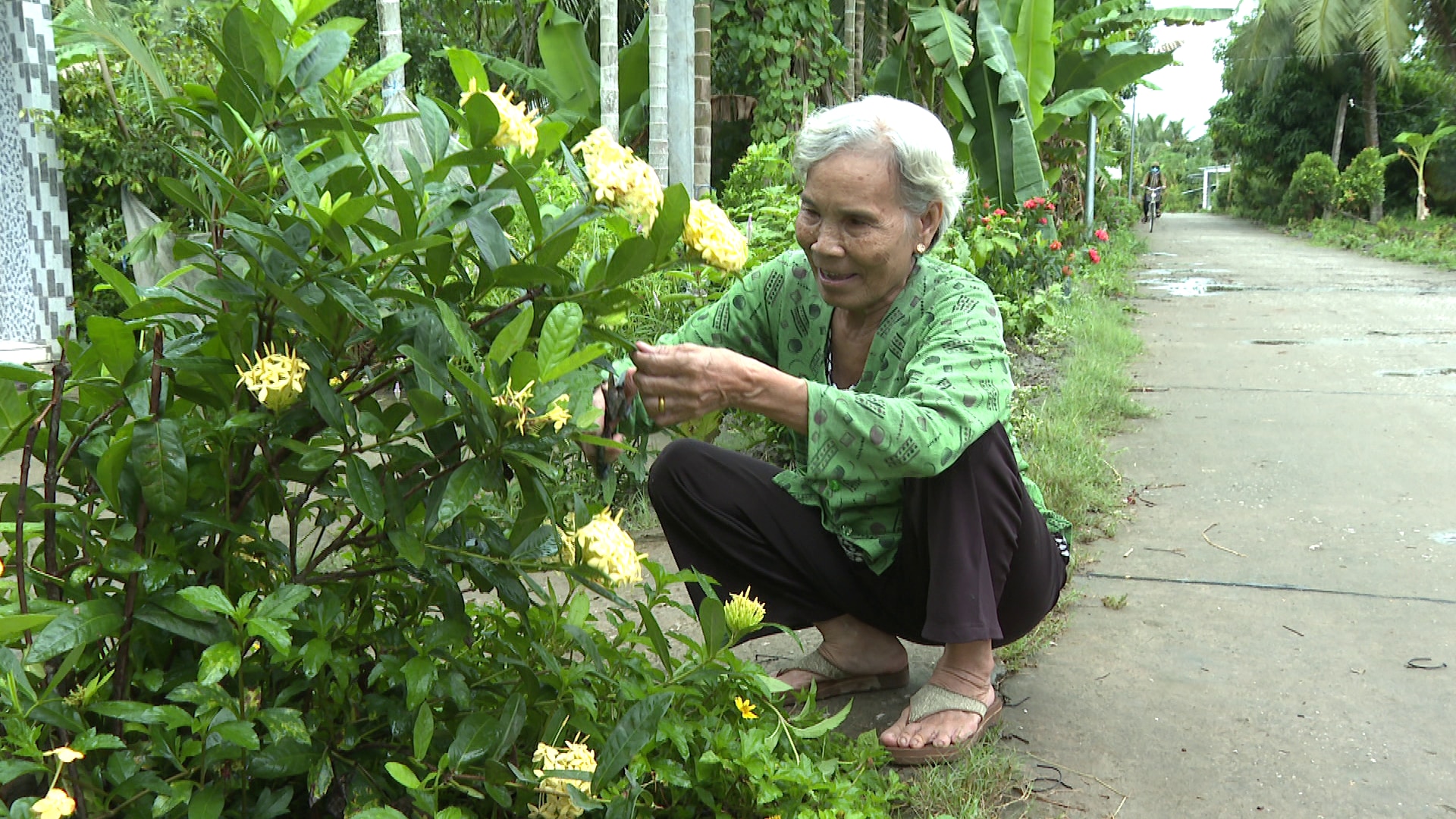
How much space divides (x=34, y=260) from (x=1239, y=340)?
7970mm

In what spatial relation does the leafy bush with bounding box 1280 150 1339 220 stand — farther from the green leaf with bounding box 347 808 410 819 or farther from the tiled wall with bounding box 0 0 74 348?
the green leaf with bounding box 347 808 410 819

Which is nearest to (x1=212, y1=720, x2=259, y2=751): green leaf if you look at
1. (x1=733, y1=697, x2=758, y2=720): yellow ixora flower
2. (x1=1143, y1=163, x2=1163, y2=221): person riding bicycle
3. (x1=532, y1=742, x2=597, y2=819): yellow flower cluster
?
(x1=532, y1=742, x2=597, y2=819): yellow flower cluster

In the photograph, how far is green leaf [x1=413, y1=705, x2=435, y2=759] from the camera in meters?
1.66

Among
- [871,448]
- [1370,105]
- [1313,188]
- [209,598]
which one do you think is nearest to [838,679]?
[871,448]

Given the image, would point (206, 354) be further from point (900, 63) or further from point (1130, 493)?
point (900, 63)

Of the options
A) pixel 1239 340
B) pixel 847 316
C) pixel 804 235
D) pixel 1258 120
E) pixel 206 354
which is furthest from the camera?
pixel 1258 120

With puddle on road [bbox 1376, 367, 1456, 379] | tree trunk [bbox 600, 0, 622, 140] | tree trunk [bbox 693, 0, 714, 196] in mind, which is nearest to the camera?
tree trunk [bbox 600, 0, 622, 140]

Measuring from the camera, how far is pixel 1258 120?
111 ft

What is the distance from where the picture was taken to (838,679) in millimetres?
2957

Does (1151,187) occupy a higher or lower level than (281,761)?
higher

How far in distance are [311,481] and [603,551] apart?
44 cm

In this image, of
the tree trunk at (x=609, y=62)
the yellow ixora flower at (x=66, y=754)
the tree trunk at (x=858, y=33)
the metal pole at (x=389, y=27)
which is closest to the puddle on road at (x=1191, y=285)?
the tree trunk at (x=858, y=33)

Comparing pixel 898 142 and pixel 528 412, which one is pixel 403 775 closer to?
pixel 528 412

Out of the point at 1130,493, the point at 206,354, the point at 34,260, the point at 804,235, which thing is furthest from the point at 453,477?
the point at 34,260
